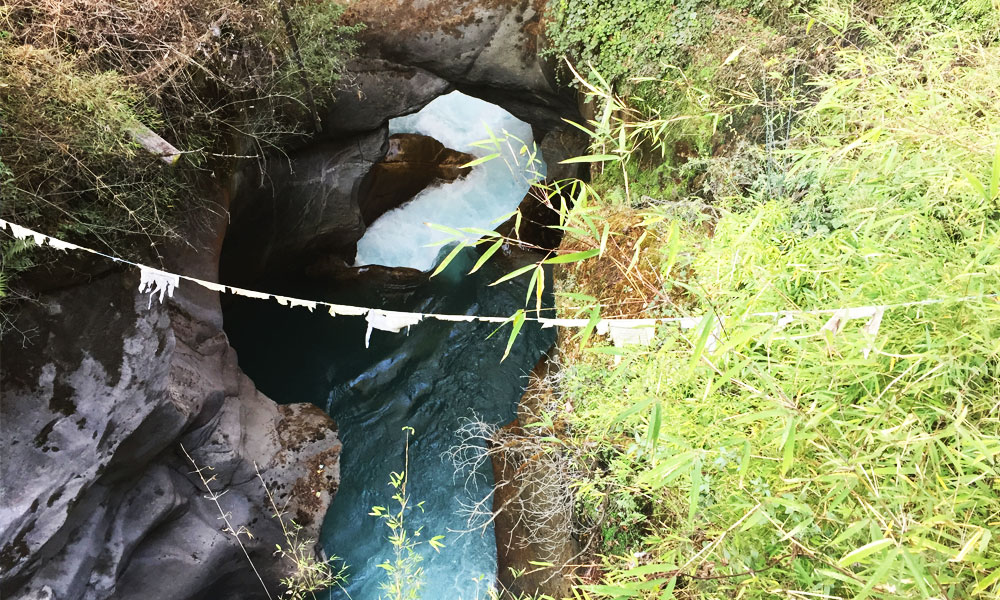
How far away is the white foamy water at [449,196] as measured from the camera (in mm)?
10562

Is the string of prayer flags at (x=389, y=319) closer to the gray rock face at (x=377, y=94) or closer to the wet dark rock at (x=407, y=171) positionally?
the gray rock face at (x=377, y=94)

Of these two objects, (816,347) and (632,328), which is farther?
(632,328)

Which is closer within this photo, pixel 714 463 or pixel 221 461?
pixel 714 463

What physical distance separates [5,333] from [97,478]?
4.20ft

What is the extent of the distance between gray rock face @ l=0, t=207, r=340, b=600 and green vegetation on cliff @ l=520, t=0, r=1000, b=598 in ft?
10.7

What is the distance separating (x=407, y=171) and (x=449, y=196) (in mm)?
969

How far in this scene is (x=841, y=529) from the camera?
2041 mm

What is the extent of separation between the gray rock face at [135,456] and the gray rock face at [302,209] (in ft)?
6.15

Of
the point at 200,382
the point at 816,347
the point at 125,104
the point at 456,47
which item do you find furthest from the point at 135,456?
the point at 456,47

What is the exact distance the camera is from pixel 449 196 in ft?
36.5

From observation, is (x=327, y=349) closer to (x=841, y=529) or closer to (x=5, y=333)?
(x=5, y=333)

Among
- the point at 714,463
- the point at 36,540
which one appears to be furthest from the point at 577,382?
the point at 36,540

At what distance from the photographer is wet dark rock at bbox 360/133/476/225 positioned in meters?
10.3

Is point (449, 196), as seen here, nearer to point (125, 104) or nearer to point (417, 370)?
point (417, 370)
